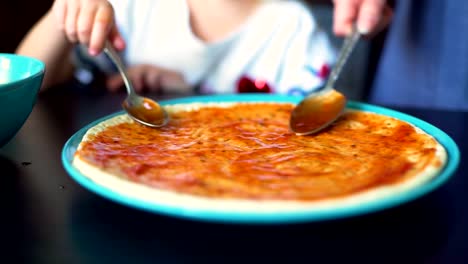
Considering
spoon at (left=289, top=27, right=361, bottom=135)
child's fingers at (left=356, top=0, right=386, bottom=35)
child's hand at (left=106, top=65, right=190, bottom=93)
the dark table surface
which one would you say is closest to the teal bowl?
the dark table surface

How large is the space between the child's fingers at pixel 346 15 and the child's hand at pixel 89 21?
393 millimetres

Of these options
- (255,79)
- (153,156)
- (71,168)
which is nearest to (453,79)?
(255,79)

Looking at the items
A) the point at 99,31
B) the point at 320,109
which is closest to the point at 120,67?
the point at 99,31

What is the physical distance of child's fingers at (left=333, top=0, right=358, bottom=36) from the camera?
88 cm

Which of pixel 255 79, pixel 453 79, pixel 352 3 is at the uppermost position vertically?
pixel 352 3

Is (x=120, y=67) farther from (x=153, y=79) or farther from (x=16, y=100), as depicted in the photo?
(x=153, y=79)

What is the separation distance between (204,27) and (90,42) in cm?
65

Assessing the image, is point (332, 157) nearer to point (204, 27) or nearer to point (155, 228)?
point (155, 228)

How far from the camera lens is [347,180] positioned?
0.52 metres

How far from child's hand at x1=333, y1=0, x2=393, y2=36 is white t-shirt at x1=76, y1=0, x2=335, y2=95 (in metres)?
0.49

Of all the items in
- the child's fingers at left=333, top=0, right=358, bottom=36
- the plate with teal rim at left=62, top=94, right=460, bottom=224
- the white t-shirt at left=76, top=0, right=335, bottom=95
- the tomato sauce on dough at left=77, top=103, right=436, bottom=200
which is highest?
the child's fingers at left=333, top=0, right=358, bottom=36

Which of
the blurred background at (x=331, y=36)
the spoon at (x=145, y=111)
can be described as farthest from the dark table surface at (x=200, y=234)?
the blurred background at (x=331, y=36)

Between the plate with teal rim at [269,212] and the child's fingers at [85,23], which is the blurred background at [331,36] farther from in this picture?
the plate with teal rim at [269,212]

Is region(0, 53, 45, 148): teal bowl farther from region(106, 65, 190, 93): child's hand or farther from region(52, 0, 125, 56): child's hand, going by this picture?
region(106, 65, 190, 93): child's hand
